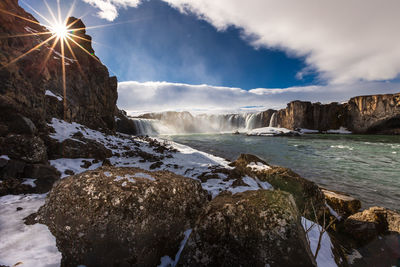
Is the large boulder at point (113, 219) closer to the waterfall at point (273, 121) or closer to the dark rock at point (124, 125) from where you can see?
the dark rock at point (124, 125)

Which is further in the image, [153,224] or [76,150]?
[76,150]

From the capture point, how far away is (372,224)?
4664 mm

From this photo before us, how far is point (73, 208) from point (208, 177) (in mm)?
5799

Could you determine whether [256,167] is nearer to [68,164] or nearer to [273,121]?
[68,164]

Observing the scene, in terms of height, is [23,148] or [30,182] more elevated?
[23,148]

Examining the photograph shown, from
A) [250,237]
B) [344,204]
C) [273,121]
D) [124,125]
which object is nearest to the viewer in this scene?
[250,237]

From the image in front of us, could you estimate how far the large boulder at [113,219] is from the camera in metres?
2.11

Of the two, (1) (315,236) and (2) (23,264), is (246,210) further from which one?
(2) (23,264)

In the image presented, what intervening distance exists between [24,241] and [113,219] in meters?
2.35

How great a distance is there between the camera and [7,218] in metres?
3.61

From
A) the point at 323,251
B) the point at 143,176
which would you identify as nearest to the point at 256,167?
the point at 323,251

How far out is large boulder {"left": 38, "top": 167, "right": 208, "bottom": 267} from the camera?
2.11 m

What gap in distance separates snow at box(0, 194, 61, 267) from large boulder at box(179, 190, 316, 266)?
2337 millimetres

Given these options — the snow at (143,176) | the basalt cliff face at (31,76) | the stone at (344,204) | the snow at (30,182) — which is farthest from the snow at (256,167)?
the basalt cliff face at (31,76)
